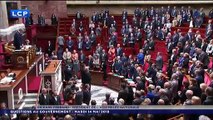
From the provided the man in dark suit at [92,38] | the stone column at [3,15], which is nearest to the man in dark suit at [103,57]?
the man in dark suit at [92,38]

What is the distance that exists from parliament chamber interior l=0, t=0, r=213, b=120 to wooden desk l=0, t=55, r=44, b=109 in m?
0.03

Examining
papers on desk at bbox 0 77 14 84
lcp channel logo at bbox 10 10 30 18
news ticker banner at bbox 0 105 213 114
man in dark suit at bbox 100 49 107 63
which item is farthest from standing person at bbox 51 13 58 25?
news ticker banner at bbox 0 105 213 114

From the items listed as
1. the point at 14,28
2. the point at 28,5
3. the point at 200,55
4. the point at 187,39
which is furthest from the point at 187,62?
the point at 28,5

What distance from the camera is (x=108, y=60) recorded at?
16.0 metres

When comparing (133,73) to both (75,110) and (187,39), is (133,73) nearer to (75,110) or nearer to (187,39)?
(187,39)

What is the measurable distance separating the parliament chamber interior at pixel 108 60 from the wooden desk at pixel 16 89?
25 mm

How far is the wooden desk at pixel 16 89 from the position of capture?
9792mm

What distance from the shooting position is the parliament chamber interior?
7500 millimetres

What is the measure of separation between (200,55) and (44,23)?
12.1m

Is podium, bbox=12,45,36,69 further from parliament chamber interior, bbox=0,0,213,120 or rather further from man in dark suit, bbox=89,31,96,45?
man in dark suit, bbox=89,31,96,45

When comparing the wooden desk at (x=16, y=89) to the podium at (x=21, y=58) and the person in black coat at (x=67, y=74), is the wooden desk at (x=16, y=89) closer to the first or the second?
the podium at (x=21, y=58)

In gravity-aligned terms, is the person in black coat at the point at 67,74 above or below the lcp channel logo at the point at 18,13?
below

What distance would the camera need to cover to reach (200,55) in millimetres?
11516

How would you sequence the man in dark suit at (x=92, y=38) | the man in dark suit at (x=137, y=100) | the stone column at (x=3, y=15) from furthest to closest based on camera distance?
the man in dark suit at (x=92, y=38)
the stone column at (x=3, y=15)
the man in dark suit at (x=137, y=100)
